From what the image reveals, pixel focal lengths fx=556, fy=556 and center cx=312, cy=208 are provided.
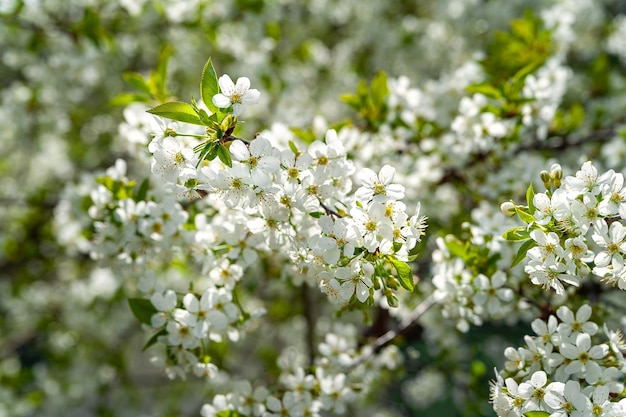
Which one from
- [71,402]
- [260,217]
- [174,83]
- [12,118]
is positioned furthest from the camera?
[174,83]

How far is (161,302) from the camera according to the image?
1576 mm

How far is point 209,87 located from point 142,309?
0.69 metres

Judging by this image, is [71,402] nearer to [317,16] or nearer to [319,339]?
[319,339]

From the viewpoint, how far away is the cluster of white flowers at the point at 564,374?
1.28 metres

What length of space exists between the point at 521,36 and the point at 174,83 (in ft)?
7.99

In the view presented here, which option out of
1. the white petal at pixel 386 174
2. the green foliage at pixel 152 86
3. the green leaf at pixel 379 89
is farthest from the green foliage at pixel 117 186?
the green leaf at pixel 379 89

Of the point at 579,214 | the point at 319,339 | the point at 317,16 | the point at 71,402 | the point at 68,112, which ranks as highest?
→ the point at 579,214

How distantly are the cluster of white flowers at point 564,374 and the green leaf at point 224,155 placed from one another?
2.76 feet

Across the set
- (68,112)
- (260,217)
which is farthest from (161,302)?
(68,112)

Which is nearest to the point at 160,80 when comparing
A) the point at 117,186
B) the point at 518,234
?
the point at 117,186

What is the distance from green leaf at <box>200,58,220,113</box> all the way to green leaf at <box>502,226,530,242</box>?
Result: 0.78 metres

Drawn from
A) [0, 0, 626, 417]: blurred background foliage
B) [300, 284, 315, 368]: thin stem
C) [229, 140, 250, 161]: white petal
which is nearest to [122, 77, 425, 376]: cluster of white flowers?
[229, 140, 250, 161]: white petal

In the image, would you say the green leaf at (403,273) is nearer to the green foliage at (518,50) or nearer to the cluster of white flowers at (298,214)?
the cluster of white flowers at (298,214)

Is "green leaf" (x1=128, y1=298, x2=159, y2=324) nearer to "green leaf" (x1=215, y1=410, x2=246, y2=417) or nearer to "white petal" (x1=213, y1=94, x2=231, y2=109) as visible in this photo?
"green leaf" (x1=215, y1=410, x2=246, y2=417)
